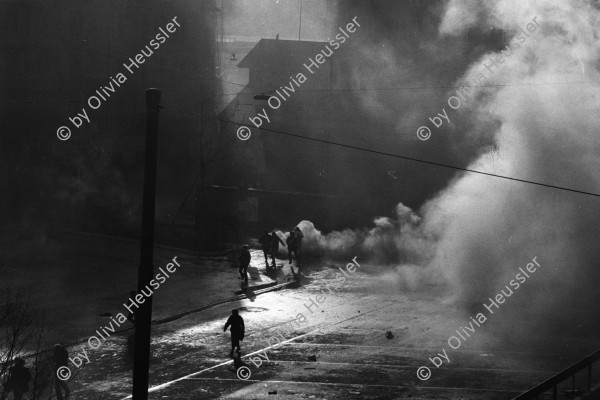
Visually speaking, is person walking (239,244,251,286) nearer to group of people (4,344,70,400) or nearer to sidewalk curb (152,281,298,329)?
sidewalk curb (152,281,298,329)

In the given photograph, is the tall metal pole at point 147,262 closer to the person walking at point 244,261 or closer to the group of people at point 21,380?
the group of people at point 21,380

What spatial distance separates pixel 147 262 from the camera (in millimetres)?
8422

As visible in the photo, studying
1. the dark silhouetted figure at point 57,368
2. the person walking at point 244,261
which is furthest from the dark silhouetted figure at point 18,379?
the person walking at point 244,261

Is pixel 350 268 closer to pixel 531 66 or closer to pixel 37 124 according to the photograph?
pixel 531 66

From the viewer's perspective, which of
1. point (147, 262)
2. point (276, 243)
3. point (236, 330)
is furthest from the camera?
point (276, 243)

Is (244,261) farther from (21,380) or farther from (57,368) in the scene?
(21,380)

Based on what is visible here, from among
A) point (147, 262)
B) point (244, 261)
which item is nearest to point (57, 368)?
point (147, 262)

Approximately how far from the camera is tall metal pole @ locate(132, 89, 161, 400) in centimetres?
811

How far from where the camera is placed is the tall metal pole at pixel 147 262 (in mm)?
8109

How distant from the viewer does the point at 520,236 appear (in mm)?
20031

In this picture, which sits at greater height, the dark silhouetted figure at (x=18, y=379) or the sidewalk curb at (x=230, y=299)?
the sidewalk curb at (x=230, y=299)

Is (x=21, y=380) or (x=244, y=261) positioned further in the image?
(x=244, y=261)

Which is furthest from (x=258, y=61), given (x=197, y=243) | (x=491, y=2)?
(x=197, y=243)

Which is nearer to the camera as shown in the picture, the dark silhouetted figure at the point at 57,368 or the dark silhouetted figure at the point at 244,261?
the dark silhouetted figure at the point at 57,368
